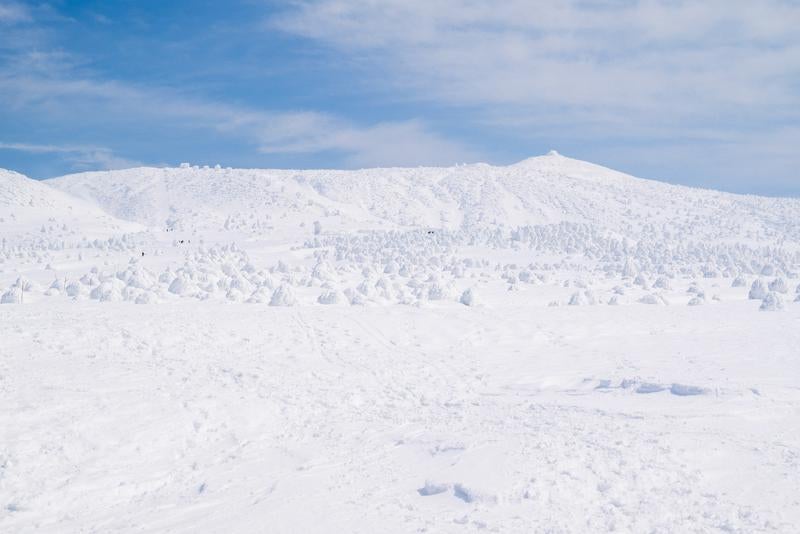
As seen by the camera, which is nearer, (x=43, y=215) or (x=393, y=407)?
(x=393, y=407)

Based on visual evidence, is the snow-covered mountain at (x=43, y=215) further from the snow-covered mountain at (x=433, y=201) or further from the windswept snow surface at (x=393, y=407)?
the windswept snow surface at (x=393, y=407)

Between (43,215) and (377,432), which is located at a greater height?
(43,215)

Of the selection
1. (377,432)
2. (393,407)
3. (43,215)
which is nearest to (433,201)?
(43,215)

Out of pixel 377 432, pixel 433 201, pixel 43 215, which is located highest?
pixel 433 201

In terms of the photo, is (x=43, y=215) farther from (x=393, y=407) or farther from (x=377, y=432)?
(x=377, y=432)

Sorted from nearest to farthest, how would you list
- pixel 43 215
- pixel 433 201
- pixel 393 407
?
pixel 393 407 < pixel 43 215 < pixel 433 201

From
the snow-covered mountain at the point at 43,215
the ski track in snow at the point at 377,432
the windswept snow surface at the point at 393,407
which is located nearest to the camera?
the ski track in snow at the point at 377,432

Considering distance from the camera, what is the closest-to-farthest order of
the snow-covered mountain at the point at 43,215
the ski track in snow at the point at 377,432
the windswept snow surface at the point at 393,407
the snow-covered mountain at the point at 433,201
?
the ski track in snow at the point at 377,432 → the windswept snow surface at the point at 393,407 → the snow-covered mountain at the point at 43,215 → the snow-covered mountain at the point at 433,201

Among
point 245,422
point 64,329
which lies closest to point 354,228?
point 64,329

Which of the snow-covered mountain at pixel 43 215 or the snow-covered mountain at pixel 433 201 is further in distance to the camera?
the snow-covered mountain at pixel 433 201

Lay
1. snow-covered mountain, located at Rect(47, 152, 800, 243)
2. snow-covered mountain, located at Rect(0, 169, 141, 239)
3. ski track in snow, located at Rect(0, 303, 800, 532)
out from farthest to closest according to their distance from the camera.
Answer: snow-covered mountain, located at Rect(47, 152, 800, 243), snow-covered mountain, located at Rect(0, 169, 141, 239), ski track in snow, located at Rect(0, 303, 800, 532)

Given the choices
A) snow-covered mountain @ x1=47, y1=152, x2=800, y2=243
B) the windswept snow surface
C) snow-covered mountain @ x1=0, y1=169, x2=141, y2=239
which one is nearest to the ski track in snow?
the windswept snow surface

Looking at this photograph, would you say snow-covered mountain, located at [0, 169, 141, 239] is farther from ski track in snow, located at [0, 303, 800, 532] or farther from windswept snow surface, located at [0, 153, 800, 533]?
ski track in snow, located at [0, 303, 800, 532]

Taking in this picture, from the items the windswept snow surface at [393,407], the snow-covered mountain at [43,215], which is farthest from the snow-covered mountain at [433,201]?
the windswept snow surface at [393,407]
